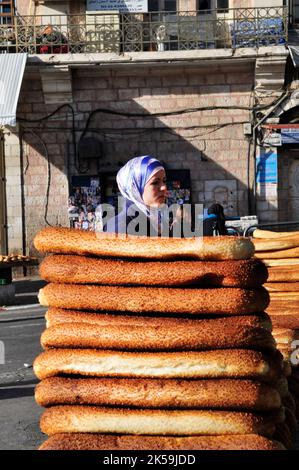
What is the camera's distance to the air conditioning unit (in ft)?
67.5

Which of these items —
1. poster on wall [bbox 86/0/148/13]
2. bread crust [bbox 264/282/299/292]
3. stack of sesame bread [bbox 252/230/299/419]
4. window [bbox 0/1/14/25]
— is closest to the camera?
stack of sesame bread [bbox 252/230/299/419]

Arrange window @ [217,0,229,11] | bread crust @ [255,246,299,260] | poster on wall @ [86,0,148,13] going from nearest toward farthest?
bread crust @ [255,246,299,260] < poster on wall @ [86,0,148,13] < window @ [217,0,229,11]

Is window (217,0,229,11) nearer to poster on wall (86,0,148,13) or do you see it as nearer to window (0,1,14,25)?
poster on wall (86,0,148,13)

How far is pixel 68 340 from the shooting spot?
3455mm

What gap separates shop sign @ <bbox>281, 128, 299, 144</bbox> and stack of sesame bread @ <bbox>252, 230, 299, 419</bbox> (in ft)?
44.8

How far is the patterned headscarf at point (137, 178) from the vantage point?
163 inches

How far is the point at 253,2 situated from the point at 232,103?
243 cm

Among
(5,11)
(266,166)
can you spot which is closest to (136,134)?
(266,166)

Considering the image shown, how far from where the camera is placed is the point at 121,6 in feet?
67.7

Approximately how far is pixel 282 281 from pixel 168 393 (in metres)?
3.46

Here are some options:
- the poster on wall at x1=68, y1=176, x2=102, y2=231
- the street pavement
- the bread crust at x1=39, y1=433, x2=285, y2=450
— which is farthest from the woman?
the poster on wall at x1=68, y1=176, x2=102, y2=231

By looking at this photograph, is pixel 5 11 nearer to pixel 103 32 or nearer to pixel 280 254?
pixel 103 32

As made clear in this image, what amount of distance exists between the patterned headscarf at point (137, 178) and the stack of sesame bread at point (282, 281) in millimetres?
1704

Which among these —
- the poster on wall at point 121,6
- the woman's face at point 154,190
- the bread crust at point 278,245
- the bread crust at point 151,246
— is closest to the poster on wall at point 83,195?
the poster on wall at point 121,6
